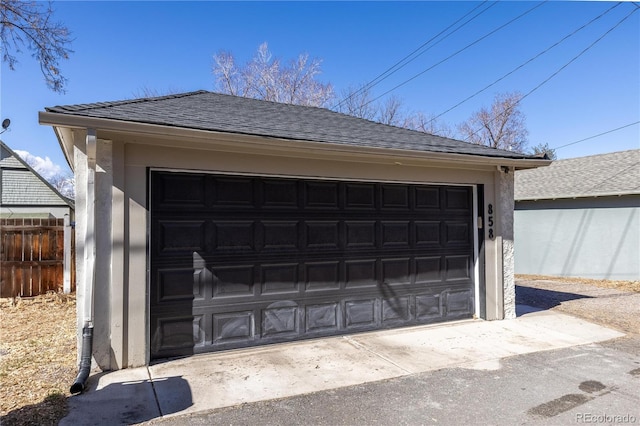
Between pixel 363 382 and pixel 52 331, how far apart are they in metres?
4.68

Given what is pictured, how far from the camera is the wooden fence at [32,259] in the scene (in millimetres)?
8234

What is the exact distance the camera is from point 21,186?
14.6m

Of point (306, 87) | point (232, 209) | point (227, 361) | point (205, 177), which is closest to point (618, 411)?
point (227, 361)

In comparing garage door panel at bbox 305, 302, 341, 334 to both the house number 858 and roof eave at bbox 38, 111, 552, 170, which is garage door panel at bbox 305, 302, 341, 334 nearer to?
roof eave at bbox 38, 111, 552, 170

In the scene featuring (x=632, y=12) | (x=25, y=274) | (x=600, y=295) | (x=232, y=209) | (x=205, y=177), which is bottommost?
(x=600, y=295)

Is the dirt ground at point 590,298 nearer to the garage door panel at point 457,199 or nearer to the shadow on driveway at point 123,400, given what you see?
the garage door panel at point 457,199

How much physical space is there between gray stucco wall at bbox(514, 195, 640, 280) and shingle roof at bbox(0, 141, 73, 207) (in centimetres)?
1671

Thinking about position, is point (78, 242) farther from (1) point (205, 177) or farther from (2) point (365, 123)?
(2) point (365, 123)

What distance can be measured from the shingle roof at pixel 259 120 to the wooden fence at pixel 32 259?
4655mm

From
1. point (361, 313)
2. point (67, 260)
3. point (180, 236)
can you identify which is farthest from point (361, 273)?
point (67, 260)

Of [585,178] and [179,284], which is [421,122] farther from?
[179,284]

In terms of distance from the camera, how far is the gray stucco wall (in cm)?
1205

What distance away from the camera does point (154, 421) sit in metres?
3.18

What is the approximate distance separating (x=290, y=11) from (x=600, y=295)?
1283 cm
